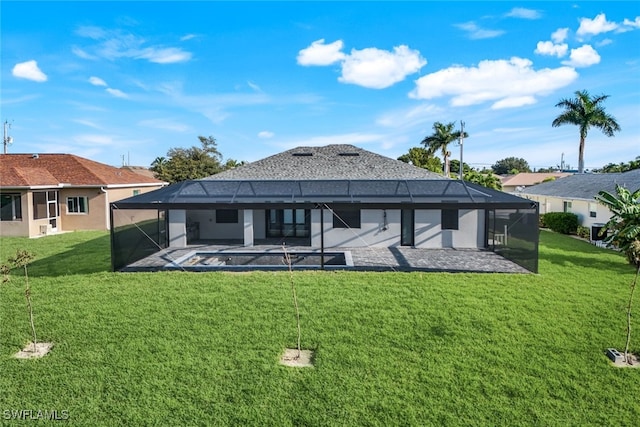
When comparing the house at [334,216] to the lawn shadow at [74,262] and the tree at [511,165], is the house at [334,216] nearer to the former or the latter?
the lawn shadow at [74,262]

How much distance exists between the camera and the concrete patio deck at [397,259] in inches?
503

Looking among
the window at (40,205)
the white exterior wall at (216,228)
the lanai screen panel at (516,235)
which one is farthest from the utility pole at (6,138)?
the lanai screen panel at (516,235)

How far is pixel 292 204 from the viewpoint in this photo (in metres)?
13.1

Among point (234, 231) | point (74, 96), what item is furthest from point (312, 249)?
point (74, 96)

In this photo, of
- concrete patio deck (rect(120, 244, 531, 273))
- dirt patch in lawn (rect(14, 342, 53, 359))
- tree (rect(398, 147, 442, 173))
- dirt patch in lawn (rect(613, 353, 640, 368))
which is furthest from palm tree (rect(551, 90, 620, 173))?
dirt patch in lawn (rect(14, 342, 53, 359))

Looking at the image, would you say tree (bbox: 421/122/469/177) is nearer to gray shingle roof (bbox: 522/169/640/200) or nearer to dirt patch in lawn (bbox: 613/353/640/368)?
gray shingle roof (bbox: 522/169/640/200)

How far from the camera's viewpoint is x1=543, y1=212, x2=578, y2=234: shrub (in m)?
22.1

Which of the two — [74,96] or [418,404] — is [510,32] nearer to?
[418,404]

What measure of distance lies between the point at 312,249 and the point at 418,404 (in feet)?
37.5

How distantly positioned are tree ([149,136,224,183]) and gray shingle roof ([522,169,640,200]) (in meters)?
34.7

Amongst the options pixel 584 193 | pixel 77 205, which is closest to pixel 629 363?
pixel 584 193

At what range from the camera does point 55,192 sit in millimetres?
23484

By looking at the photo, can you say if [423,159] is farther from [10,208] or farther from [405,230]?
[10,208]

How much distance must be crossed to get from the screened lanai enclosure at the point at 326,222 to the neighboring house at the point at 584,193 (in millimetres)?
7311
